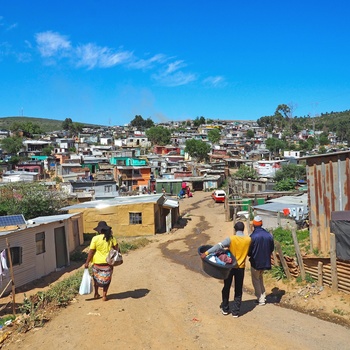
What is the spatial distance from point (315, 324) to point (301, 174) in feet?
140

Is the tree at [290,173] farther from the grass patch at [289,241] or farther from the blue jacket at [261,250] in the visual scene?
the blue jacket at [261,250]

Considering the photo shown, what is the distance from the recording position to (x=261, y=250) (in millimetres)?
6910

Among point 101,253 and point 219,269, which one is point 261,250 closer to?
point 219,269

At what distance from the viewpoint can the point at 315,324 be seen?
21.2ft

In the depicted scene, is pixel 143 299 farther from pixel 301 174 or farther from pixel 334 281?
pixel 301 174

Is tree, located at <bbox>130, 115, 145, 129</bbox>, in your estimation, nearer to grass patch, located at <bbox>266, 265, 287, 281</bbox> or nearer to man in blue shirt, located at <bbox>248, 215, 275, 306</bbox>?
grass patch, located at <bbox>266, 265, 287, 281</bbox>

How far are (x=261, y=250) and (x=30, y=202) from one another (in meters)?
18.8

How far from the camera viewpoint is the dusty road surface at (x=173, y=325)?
571 centimetres

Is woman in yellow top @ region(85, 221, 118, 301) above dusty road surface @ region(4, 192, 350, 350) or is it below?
above

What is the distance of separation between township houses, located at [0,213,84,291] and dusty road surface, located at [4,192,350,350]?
4086 millimetres

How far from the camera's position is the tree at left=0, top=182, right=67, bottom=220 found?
22.4m

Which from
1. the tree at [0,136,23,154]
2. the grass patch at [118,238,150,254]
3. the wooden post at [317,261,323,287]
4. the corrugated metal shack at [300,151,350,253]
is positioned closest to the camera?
the wooden post at [317,261,323,287]

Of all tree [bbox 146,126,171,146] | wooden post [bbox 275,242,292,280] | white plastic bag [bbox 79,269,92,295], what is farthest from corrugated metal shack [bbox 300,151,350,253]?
tree [bbox 146,126,171,146]

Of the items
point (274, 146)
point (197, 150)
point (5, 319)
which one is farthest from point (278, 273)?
point (274, 146)
